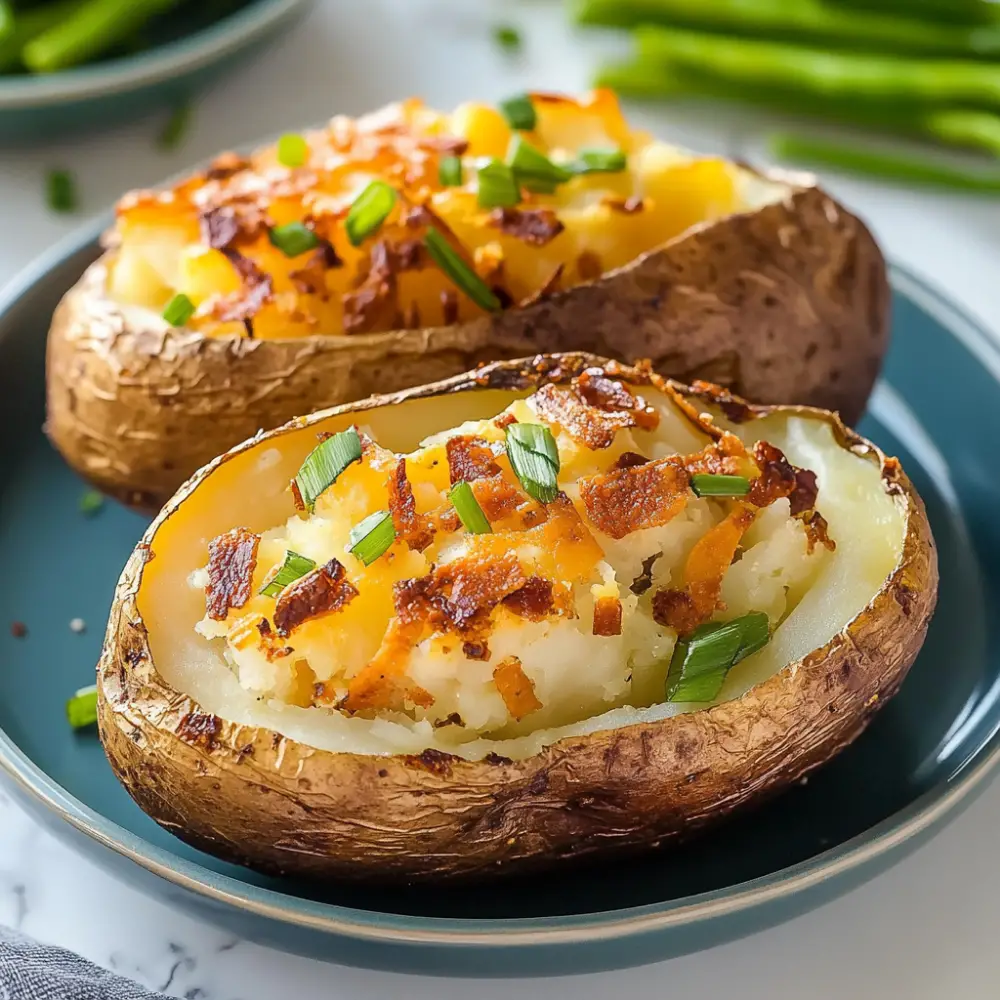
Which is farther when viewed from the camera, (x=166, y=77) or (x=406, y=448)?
(x=166, y=77)

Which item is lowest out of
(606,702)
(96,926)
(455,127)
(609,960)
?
(96,926)

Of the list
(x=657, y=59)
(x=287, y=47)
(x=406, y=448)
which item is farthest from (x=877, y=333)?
(x=287, y=47)

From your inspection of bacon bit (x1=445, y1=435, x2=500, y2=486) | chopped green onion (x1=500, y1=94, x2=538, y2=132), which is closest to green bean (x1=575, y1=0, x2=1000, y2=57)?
chopped green onion (x1=500, y1=94, x2=538, y2=132)

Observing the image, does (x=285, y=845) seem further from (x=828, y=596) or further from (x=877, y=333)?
(x=877, y=333)

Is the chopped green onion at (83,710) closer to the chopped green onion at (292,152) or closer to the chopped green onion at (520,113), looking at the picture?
the chopped green onion at (292,152)

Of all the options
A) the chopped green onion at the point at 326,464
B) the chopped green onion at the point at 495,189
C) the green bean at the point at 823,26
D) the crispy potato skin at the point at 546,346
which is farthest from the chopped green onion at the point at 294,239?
the green bean at the point at 823,26
